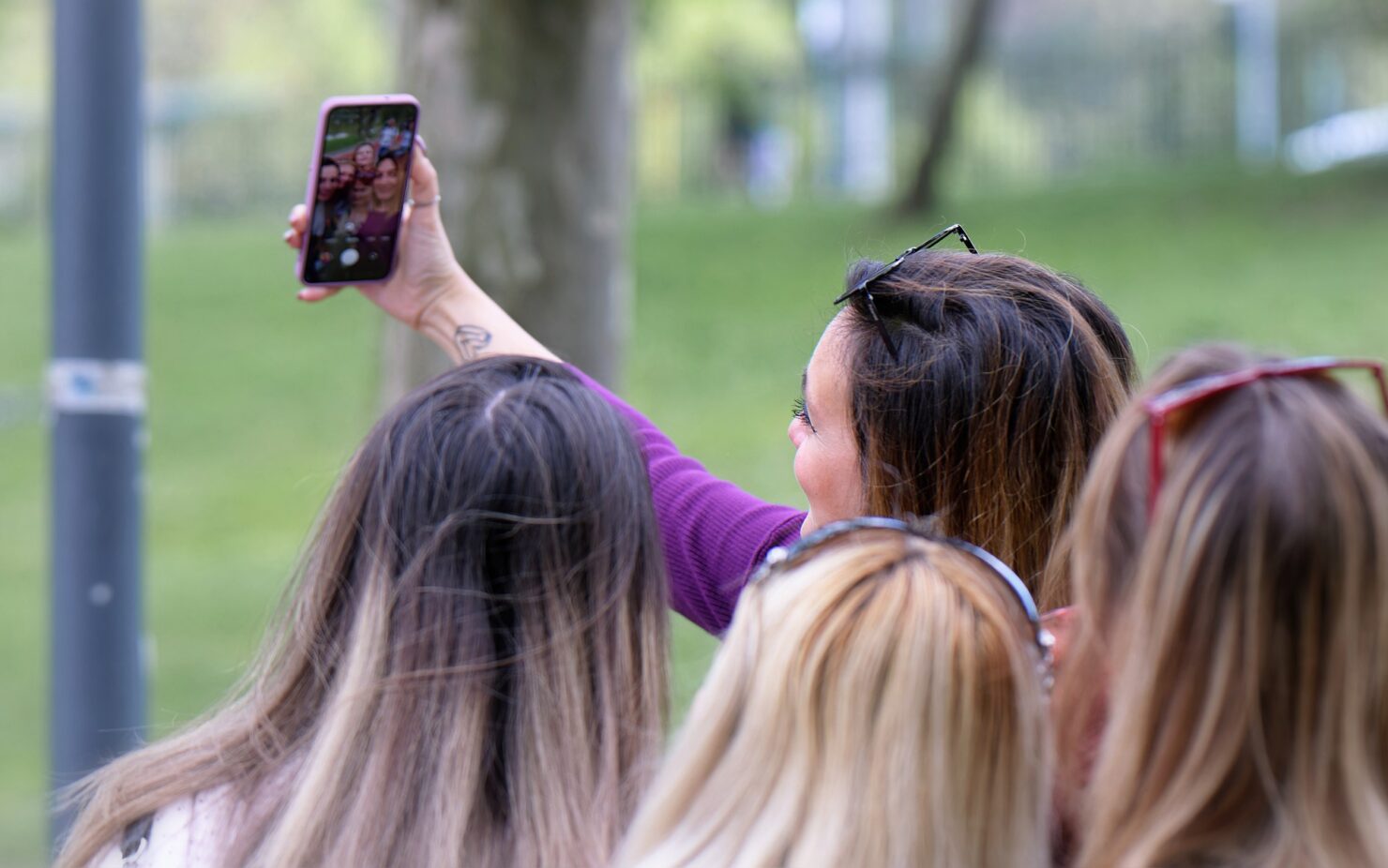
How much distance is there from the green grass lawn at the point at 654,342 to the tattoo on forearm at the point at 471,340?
331 cm

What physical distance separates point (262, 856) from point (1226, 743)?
0.90m

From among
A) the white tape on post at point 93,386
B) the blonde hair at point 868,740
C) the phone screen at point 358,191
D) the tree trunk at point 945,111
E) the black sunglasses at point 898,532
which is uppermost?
the tree trunk at point 945,111

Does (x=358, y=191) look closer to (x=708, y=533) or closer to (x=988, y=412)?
(x=708, y=533)

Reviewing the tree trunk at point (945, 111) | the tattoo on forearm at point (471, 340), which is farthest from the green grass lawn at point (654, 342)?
the tattoo on forearm at point (471, 340)

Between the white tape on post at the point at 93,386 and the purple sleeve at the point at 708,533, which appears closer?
the purple sleeve at the point at 708,533

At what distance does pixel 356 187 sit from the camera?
229 cm

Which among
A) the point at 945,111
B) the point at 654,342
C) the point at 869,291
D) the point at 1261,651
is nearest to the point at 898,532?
the point at 1261,651

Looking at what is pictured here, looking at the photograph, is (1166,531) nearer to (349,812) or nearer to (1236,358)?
(1236,358)

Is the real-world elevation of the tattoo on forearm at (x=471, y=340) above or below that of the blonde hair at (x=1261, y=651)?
above

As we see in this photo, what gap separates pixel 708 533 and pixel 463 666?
2.29 feet

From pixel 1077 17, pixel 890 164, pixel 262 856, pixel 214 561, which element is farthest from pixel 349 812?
pixel 1077 17

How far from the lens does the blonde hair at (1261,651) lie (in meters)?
1.26

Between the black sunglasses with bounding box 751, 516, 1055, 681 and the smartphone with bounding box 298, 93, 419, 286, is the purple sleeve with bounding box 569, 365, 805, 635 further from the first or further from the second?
the black sunglasses with bounding box 751, 516, 1055, 681

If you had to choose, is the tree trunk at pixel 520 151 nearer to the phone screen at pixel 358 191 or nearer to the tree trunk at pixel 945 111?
the phone screen at pixel 358 191
